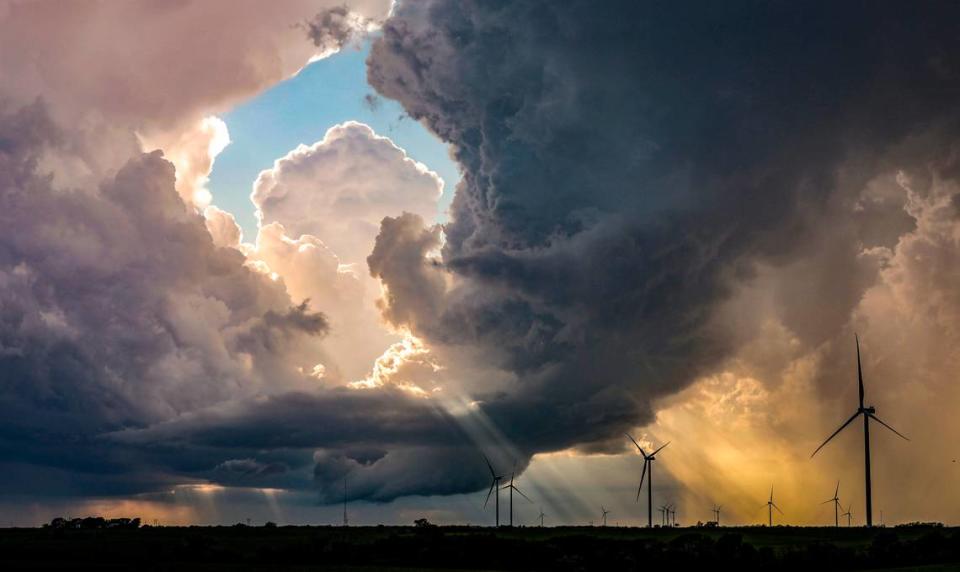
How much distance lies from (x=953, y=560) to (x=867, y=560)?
15.1 meters

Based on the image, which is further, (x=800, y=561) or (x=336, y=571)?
(x=336, y=571)

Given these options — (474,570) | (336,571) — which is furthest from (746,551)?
(336,571)

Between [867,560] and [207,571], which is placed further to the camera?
[207,571]

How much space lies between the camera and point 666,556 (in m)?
194

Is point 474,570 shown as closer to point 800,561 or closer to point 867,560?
point 800,561

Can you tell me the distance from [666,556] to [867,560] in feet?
121

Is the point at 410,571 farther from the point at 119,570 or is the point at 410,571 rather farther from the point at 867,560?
the point at 867,560

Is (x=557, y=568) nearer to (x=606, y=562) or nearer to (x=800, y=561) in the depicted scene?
(x=606, y=562)

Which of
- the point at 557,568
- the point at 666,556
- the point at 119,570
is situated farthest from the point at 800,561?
the point at 119,570

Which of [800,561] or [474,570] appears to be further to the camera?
[474,570]

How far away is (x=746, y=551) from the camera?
19100cm

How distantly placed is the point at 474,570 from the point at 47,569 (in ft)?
276

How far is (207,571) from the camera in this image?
200m

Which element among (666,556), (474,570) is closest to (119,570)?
(474,570)
